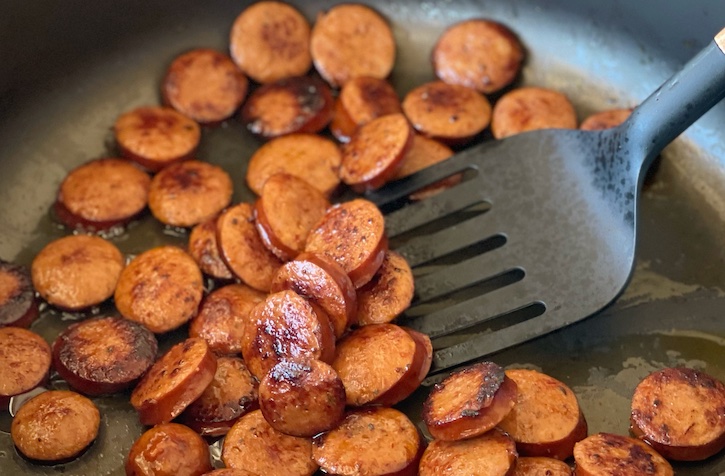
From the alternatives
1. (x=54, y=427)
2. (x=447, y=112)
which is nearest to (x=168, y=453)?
(x=54, y=427)

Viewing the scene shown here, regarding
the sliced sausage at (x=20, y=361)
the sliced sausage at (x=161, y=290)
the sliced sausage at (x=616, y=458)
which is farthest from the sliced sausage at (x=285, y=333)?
the sliced sausage at (x=616, y=458)

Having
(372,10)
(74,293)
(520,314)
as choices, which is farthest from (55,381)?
(372,10)

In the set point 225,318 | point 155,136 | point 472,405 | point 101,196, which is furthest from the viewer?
point 155,136

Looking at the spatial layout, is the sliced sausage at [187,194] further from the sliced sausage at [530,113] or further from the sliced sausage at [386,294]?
the sliced sausage at [530,113]

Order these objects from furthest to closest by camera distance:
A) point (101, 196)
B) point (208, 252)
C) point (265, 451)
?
point (101, 196)
point (208, 252)
point (265, 451)

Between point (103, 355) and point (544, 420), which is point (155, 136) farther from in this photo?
point (544, 420)

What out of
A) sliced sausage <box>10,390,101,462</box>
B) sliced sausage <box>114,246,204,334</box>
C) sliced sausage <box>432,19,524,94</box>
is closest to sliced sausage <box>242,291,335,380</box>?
sliced sausage <box>114,246,204,334</box>
